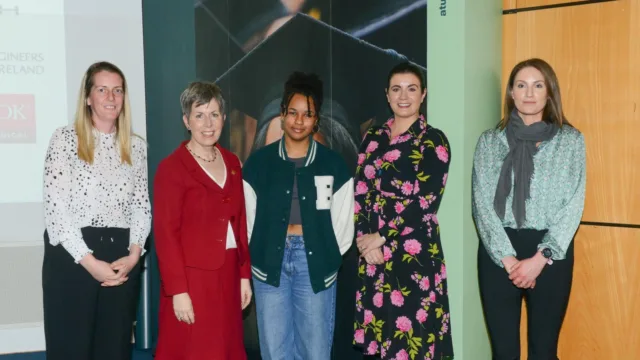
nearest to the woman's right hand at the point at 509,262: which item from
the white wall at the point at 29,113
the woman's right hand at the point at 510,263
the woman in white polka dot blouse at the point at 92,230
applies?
the woman's right hand at the point at 510,263

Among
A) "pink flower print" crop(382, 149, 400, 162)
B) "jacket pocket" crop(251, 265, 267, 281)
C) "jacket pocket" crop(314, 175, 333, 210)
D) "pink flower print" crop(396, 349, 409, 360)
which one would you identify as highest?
"pink flower print" crop(382, 149, 400, 162)

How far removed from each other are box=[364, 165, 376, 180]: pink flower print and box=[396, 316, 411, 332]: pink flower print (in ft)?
2.11

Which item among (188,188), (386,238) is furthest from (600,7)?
(188,188)

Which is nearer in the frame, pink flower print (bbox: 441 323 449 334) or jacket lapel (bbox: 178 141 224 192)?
jacket lapel (bbox: 178 141 224 192)

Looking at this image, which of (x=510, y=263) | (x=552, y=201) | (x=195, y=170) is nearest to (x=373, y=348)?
(x=510, y=263)

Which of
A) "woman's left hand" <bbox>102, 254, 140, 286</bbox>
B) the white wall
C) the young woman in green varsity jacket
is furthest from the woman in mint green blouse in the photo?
the white wall

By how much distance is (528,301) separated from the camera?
8.62ft

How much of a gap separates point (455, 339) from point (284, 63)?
5.60 feet

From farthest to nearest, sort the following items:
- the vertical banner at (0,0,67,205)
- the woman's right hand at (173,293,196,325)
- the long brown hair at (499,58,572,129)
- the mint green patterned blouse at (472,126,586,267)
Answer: the vertical banner at (0,0,67,205) → the long brown hair at (499,58,572,129) → the mint green patterned blouse at (472,126,586,267) → the woman's right hand at (173,293,196,325)

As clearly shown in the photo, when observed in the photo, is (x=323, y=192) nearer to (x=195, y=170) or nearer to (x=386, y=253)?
(x=386, y=253)

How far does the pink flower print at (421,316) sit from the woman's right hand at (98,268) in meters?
1.30

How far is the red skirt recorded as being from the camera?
2404 millimetres

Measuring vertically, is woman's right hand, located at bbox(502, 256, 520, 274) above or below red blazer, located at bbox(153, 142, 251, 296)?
below

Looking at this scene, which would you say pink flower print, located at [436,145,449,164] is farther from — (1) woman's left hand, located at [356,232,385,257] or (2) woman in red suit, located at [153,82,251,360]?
(2) woman in red suit, located at [153,82,251,360]
